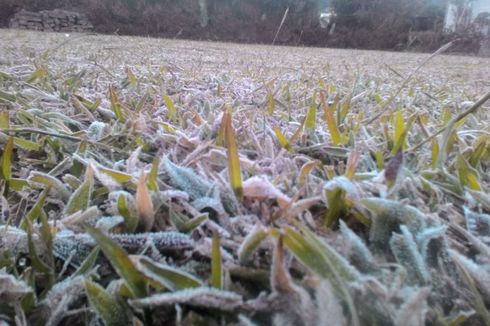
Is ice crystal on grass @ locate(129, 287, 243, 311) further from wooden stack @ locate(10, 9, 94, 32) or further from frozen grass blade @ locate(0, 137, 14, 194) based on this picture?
wooden stack @ locate(10, 9, 94, 32)

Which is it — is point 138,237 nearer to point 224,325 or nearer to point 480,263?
point 224,325

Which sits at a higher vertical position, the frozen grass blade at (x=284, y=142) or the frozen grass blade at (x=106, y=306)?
the frozen grass blade at (x=284, y=142)

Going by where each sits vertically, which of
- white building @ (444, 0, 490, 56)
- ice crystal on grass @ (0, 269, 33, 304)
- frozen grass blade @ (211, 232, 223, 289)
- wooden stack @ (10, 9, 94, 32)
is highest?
white building @ (444, 0, 490, 56)

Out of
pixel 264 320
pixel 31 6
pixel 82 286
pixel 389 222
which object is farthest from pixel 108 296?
pixel 31 6

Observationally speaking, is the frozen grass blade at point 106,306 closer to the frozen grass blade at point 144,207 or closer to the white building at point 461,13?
the frozen grass blade at point 144,207

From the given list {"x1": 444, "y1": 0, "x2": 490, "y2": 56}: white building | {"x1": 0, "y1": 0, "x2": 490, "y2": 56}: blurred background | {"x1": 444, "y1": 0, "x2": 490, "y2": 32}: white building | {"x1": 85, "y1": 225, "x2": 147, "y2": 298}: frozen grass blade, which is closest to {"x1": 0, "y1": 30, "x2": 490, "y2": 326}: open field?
{"x1": 85, "y1": 225, "x2": 147, "y2": 298}: frozen grass blade

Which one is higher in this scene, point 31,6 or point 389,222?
point 31,6

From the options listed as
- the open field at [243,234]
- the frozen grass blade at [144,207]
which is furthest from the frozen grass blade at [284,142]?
the frozen grass blade at [144,207]

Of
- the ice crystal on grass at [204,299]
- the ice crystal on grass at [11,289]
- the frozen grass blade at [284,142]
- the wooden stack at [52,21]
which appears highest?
the wooden stack at [52,21]
